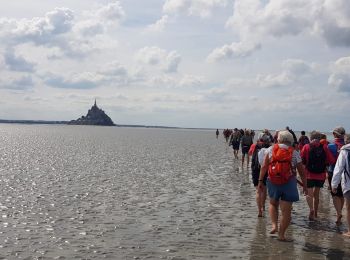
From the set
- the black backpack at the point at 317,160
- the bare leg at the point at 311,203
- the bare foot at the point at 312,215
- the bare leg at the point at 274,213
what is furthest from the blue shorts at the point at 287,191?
the bare foot at the point at 312,215

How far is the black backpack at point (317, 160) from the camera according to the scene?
1038 cm

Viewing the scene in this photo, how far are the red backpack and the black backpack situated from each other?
214cm

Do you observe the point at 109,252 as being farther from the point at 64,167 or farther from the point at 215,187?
the point at 64,167

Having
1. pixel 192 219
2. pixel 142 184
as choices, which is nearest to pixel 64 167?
pixel 142 184

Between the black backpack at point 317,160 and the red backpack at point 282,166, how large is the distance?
2140 mm

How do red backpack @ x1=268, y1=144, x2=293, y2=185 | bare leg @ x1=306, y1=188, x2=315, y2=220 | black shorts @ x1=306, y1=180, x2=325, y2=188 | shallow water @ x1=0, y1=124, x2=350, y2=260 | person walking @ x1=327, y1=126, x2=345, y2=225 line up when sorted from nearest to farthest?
shallow water @ x1=0, y1=124, x2=350, y2=260
red backpack @ x1=268, y1=144, x2=293, y2=185
person walking @ x1=327, y1=126, x2=345, y2=225
black shorts @ x1=306, y1=180, x2=325, y2=188
bare leg @ x1=306, y1=188, x2=315, y2=220

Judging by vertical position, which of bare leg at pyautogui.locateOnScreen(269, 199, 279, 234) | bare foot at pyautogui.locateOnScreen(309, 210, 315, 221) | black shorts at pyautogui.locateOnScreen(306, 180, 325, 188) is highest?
black shorts at pyautogui.locateOnScreen(306, 180, 325, 188)

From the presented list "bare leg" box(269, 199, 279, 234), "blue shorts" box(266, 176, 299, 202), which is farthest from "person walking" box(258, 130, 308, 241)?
"bare leg" box(269, 199, 279, 234)

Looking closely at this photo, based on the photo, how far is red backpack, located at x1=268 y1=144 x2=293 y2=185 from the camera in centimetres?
839

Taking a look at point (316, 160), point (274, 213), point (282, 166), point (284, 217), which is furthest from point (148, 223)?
point (316, 160)

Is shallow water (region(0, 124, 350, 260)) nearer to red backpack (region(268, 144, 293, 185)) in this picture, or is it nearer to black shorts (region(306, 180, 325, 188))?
black shorts (region(306, 180, 325, 188))

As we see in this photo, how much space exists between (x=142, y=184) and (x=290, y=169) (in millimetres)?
9345

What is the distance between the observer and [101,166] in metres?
24.2

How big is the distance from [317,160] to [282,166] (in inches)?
91.0
